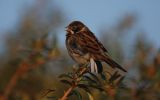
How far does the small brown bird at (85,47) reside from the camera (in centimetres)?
432

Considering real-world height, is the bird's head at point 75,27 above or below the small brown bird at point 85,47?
above

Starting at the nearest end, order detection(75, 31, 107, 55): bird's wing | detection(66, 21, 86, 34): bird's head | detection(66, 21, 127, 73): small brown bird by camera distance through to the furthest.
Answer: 1. detection(66, 21, 127, 73): small brown bird
2. detection(75, 31, 107, 55): bird's wing
3. detection(66, 21, 86, 34): bird's head

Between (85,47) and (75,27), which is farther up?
(75,27)

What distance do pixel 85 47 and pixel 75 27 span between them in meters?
0.40

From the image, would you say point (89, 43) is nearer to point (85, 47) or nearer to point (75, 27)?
point (85, 47)

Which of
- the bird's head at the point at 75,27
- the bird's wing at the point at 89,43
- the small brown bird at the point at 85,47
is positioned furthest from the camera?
the bird's head at the point at 75,27

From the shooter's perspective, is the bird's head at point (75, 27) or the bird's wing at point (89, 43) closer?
the bird's wing at point (89, 43)

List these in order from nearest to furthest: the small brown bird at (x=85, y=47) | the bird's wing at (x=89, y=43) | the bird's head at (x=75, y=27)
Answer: the small brown bird at (x=85, y=47)
the bird's wing at (x=89, y=43)
the bird's head at (x=75, y=27)

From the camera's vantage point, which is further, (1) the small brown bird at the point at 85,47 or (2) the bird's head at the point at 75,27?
(2) the bird's head at the point at 75,27

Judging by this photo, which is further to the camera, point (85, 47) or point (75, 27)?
point (75, 27)

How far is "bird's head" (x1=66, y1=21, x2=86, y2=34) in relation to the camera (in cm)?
501

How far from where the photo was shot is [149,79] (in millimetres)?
5340

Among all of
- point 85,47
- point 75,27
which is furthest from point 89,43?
point 75,27

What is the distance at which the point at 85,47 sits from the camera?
→ 15.4 ft
